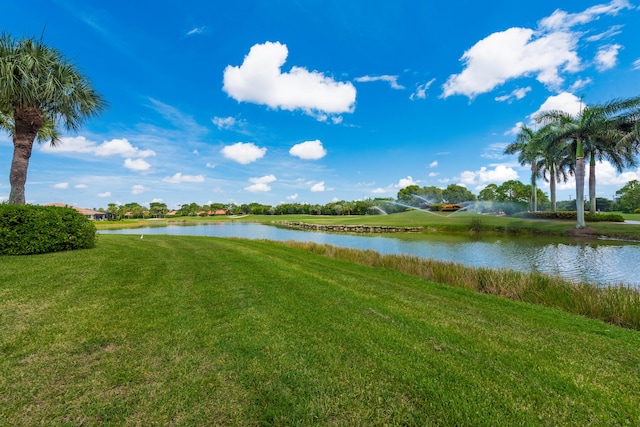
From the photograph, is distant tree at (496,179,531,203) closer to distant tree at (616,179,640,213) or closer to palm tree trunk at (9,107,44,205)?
distant tree at (616,179,640,213)

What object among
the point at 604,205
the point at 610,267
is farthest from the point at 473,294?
the point at 604,205

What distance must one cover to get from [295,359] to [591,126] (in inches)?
1434

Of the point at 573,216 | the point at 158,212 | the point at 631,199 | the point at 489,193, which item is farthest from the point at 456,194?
the point at 158,212

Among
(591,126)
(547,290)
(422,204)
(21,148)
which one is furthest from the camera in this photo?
(422,204)

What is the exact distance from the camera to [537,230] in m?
27.8

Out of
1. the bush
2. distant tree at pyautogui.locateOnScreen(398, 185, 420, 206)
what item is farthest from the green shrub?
distant tree at pyautogui.locateOnScreen(398, 185, 420, 206)

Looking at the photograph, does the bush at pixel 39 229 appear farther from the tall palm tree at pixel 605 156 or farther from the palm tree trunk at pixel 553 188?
the palm tree trunk at pixel 553 188

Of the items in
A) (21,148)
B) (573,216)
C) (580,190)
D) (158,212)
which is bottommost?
(573,216)

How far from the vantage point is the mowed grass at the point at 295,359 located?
8.16 feet

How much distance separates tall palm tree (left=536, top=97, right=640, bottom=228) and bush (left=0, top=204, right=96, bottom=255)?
124ft

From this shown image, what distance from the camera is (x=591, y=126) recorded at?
1008 inches

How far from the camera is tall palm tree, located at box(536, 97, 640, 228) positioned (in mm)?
24297

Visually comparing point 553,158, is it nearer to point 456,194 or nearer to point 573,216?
point 573,216

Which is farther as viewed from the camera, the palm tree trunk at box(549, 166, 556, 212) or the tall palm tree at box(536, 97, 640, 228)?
the palm tree trunk at box(549, 166, 556, 212)
